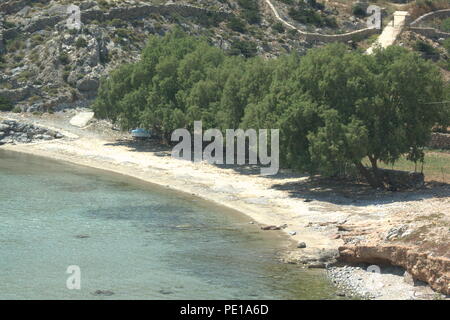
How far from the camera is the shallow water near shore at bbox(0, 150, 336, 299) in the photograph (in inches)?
1294

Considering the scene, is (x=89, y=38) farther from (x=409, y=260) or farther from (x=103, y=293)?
(x=409, y=260)

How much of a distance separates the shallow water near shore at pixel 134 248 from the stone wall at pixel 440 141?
72.1 ft

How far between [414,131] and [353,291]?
19703 mm

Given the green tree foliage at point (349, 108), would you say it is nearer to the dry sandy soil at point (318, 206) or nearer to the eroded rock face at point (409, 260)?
the dry sandy soil at point (318, 206)

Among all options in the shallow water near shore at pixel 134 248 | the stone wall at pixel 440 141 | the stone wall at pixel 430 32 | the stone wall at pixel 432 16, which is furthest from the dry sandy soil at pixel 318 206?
the stone wall at pixel 432 16

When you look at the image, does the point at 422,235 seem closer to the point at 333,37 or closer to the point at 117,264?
the point at 117,264

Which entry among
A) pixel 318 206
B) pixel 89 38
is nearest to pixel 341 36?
pixel 89 38

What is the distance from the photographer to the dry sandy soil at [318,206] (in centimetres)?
3291

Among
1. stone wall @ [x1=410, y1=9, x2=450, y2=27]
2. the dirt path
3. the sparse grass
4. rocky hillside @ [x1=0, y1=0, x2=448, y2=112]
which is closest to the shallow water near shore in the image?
the sparse grass

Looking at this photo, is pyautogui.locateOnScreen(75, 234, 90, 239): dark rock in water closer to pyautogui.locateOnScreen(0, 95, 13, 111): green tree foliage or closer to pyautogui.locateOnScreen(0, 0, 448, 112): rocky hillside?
pyautogui.locateOnScreen(0, 0, 448, 112): rocky hillside

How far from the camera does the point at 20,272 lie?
35.1 m

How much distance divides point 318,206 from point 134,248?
484 inches
